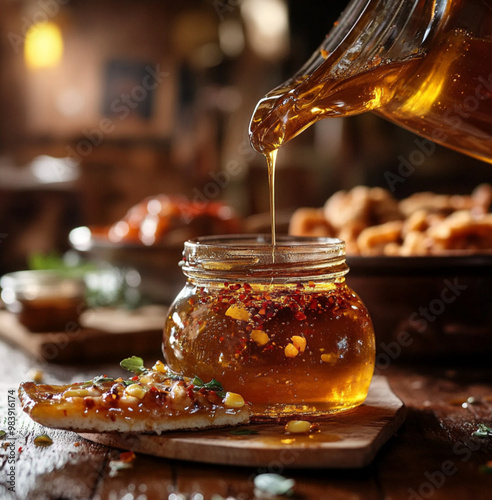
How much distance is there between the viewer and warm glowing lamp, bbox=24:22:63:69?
22.4 feet

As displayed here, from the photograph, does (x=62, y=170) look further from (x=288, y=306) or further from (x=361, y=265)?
(x=288, y=306)

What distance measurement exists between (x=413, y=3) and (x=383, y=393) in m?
0.66

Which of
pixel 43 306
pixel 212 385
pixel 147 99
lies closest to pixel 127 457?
pixel 212 385

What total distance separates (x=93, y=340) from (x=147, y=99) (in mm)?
5626

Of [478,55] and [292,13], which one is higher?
[292,13]

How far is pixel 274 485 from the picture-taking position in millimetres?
871

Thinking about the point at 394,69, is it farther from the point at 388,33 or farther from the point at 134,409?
the point at 134,409

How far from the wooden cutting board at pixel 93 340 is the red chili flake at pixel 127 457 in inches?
33.0

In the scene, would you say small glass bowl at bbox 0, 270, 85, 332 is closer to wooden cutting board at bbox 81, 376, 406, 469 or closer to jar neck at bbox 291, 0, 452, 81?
wooden cutting board at bbox 81, 376, 406, 469

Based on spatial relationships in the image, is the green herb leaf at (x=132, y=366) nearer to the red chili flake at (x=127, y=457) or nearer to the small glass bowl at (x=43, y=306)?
the red chili flake at (x=127, y=457)

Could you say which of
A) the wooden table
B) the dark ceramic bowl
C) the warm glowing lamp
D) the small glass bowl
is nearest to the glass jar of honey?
the wooden table

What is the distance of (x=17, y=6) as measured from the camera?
6570 millimetres

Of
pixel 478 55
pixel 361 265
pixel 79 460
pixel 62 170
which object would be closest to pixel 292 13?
pixel 62 170

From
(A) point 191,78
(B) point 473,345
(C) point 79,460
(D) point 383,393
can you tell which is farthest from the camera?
(A) point 191,78
